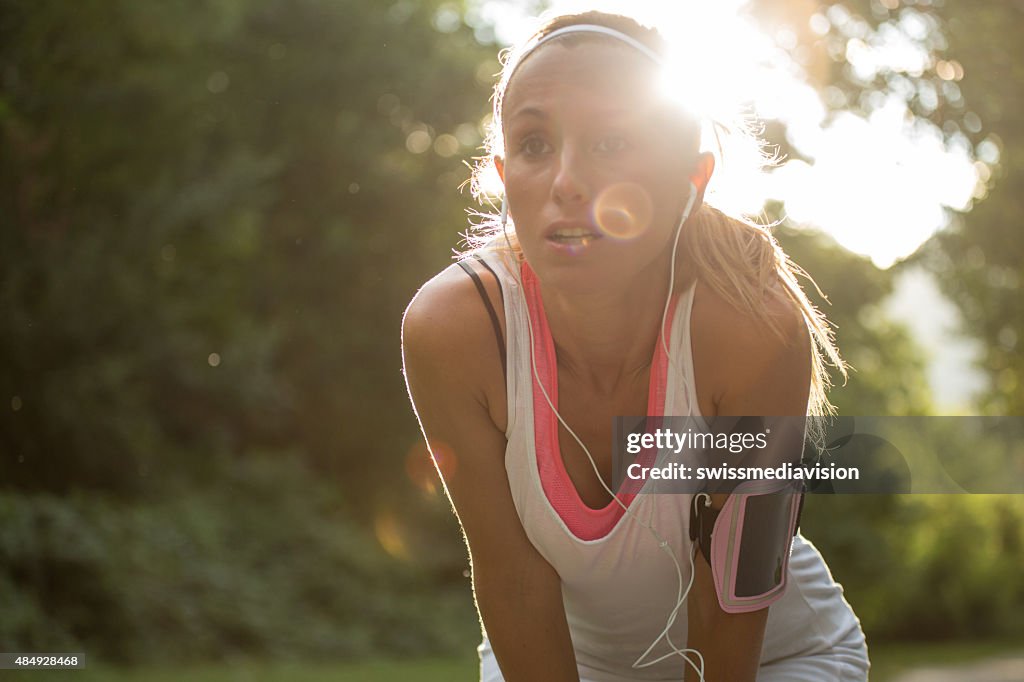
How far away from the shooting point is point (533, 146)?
192 centimetres

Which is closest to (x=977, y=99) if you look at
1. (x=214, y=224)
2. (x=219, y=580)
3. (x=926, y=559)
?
(x=214, y=224)

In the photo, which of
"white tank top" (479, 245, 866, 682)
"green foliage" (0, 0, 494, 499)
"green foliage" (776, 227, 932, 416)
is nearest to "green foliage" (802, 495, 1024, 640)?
"green foliage" (776, 227, 932, 416)

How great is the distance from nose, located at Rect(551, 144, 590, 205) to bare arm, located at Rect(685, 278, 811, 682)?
335 millimetres

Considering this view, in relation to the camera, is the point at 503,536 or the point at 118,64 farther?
the point at 118,64

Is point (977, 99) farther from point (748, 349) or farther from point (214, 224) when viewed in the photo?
point (214, 224)

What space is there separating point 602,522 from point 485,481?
9.2 inches

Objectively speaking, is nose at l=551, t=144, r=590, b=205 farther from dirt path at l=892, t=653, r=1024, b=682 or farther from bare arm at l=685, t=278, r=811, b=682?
dirt path at l=892, t=653, r=1024, b=682

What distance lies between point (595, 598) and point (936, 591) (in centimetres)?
1342

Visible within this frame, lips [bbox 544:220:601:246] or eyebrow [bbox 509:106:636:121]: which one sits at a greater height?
eyebrow [bbox 509:106:636:121]

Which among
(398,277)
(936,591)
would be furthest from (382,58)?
(936,591)

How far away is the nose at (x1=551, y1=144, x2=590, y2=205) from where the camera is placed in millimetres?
1866

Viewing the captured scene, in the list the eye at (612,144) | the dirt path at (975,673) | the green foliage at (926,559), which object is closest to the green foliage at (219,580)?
the green foliage at (926,559)

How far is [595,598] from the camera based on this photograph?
6.97ft

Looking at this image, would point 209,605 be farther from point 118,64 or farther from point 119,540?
point 118,64
